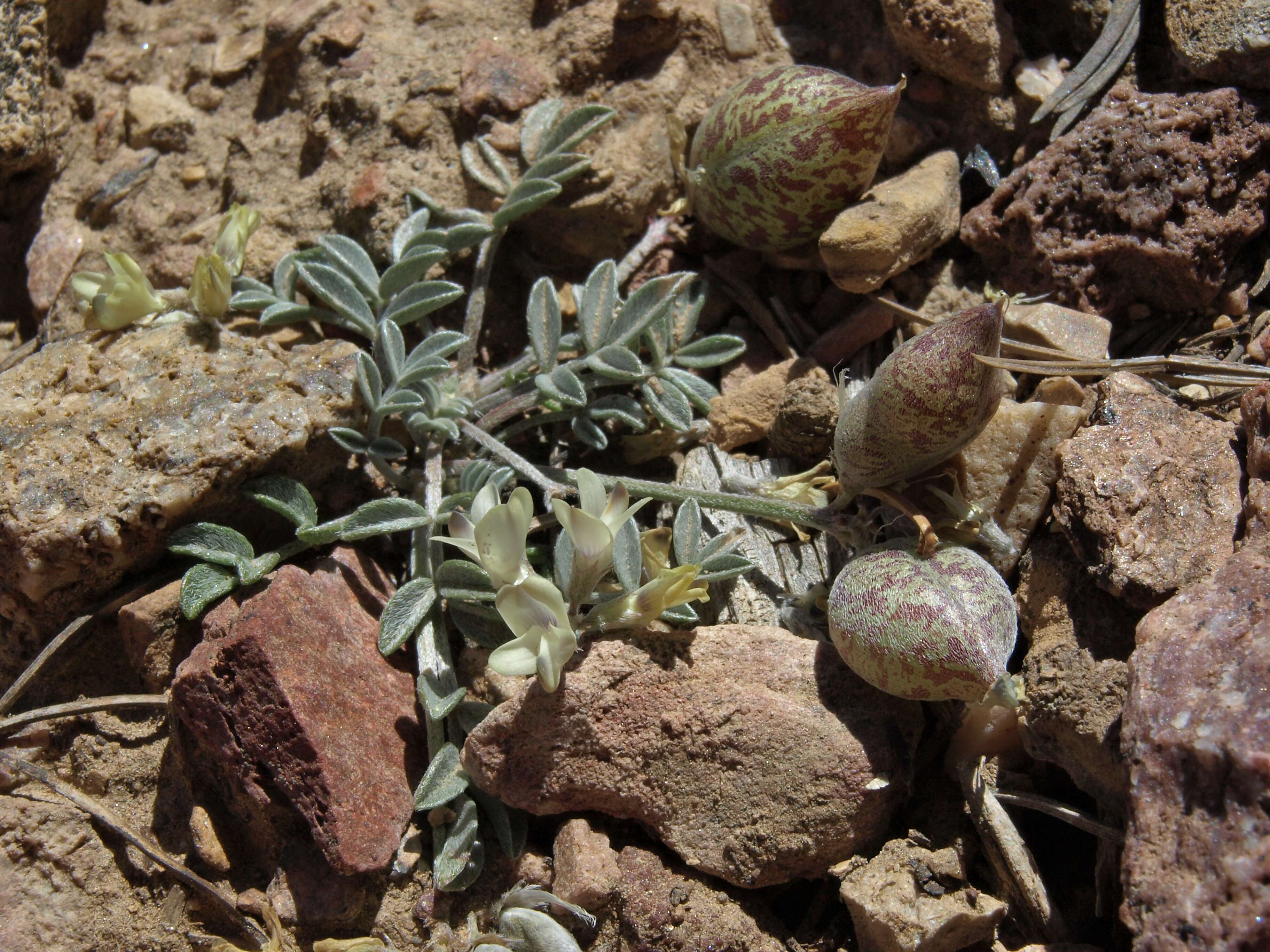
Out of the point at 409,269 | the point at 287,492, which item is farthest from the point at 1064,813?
the point at 409,269

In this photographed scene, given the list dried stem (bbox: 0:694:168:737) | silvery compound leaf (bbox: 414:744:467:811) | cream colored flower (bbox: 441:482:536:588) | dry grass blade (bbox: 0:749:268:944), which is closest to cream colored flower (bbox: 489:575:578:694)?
cream colored flower (bbox: 441:482:536:588)

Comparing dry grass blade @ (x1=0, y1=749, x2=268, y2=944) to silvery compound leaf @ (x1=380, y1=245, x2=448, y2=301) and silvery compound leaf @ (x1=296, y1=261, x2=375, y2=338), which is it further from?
silvery compound leaf @ (x1=380, y1=245, x2=448, y2=301)

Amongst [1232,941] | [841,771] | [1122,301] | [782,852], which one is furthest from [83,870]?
[1122,301]

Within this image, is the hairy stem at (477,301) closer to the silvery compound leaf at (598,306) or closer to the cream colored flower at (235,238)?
the silvery compound leaf at (598,306)

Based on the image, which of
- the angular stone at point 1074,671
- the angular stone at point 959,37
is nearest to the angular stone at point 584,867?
the angular stone at point 1074,671

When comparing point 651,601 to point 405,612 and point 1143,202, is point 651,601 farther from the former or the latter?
point 1143,202

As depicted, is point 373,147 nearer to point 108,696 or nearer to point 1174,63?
point 108,696
